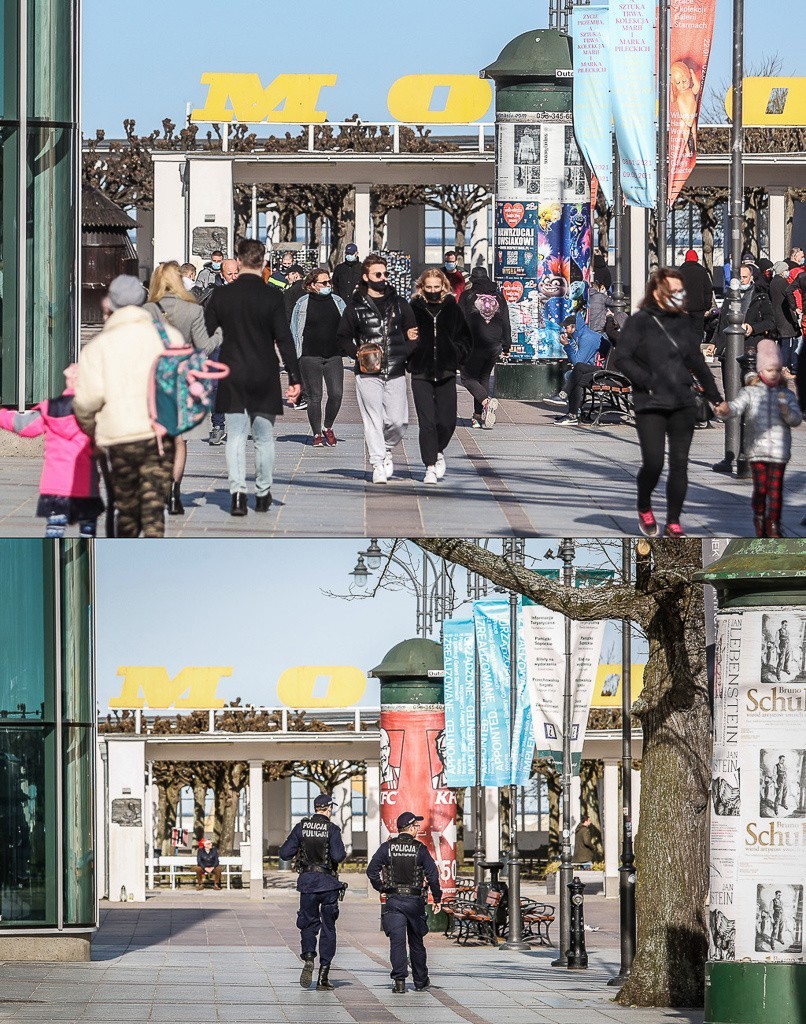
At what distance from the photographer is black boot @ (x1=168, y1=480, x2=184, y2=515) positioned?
10641 millimetres

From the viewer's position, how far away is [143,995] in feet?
43.0

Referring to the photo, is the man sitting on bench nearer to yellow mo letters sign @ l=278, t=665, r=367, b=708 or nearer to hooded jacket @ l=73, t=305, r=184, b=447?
yellow mo letters sign @ l=278, t=665, r=367, b=708

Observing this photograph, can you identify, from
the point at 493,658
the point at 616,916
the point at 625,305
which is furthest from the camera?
the point at 616,916

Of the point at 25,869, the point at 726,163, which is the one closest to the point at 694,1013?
the point at 25,869

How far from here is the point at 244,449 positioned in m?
10.6

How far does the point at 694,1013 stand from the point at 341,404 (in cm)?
481

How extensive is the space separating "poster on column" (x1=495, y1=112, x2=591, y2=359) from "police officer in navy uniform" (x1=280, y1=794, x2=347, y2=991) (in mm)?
4927

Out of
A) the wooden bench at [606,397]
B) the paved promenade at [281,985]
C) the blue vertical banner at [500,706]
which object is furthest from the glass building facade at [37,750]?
the blue vertical banner at [500,706]

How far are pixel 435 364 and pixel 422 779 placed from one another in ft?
41.7

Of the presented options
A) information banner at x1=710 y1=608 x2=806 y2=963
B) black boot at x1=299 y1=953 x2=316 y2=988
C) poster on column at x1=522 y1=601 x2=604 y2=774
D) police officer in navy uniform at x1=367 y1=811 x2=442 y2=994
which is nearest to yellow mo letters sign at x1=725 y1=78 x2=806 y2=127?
poster on column at x1=522 y1=601 x2=604 y2=774

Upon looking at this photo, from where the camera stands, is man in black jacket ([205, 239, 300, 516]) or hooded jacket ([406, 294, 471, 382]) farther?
hooded jacket ([406, 294, 471, 382])

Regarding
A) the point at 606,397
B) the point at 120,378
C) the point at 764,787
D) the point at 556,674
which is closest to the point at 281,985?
the point at 556,674

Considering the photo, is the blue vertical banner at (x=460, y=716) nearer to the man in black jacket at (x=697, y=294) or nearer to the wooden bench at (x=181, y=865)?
the man in black jacket at (x=697, y=294)

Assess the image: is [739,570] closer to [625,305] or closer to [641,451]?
[641,451]
